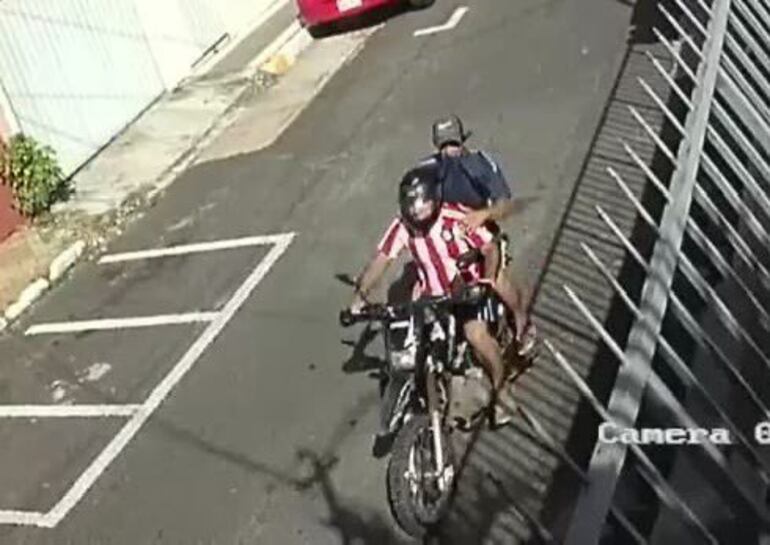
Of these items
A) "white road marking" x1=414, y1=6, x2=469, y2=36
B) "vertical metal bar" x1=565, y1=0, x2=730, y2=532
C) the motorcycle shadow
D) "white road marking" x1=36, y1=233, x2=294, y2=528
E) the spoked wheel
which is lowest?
"white road marking" x1=414, y1=6, x2=469, y2=36

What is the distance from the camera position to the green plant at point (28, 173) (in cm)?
1524

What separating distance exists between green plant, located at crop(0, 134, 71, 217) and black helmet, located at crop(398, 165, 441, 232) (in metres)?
7.67

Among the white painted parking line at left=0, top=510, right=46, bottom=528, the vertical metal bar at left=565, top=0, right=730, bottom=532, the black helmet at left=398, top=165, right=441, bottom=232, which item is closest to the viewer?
the vertical metal bar at left=565, top=0, right=730, bottom=532

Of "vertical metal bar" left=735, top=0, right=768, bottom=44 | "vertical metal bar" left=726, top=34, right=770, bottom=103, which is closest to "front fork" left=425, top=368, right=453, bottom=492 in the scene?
"vertical metal bar" left=726, top=34, right=770, bottom=103

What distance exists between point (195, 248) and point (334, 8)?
5952 mm

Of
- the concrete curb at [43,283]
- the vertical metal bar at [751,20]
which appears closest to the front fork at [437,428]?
the vertical metal bar at [751,20]

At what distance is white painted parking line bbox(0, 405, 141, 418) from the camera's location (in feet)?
36.8

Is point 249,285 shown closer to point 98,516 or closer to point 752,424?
point 98,516

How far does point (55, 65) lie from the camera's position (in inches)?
635

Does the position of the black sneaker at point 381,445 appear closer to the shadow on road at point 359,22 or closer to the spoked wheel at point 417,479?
the spoked wheel at point 417,479

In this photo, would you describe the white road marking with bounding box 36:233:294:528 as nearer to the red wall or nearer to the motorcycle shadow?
the motorcycle shadow

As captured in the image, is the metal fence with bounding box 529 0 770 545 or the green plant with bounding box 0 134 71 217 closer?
the metal fence with bounding box 529 0 770 545

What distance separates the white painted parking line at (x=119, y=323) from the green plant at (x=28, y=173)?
97.8 inches

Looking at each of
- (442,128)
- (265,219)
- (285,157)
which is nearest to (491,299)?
(442,128)
